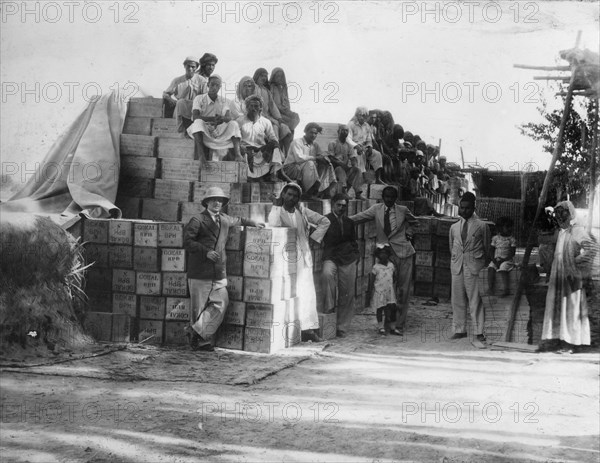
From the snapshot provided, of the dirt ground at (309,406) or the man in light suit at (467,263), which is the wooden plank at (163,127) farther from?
the man in light suit at (467,263)

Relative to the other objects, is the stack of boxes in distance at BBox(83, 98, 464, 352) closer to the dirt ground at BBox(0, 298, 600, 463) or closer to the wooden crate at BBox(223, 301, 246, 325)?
the wooden crate at BBox(223, 301, 246, 325)

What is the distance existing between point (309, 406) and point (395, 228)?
2.93 m

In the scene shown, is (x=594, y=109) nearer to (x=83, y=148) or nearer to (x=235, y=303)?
(x=235, y=303)

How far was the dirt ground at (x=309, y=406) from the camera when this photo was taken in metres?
4.88

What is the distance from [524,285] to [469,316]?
26.1 inches

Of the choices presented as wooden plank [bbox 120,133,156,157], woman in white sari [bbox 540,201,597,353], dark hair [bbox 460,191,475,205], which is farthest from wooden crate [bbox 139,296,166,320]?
woman in white sari [bbox 540,201,597,353]

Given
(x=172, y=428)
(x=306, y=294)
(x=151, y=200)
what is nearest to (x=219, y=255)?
(x=306, y=294)

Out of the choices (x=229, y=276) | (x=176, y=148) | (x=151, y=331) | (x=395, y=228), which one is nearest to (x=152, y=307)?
(x=151, y=331)

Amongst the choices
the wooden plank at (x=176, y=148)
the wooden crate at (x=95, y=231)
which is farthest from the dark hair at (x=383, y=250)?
the wooden crate at (x=95, y=231)

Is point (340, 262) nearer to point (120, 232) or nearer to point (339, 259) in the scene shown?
point (339, 259)

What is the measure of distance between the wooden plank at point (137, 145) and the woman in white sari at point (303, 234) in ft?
6.18

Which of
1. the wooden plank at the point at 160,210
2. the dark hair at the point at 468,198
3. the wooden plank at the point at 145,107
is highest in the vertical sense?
the wooden plank at the point at 145,107

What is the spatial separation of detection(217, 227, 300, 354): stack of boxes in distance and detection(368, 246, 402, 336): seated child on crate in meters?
1.03

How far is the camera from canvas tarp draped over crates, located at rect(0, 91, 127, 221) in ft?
26.7
